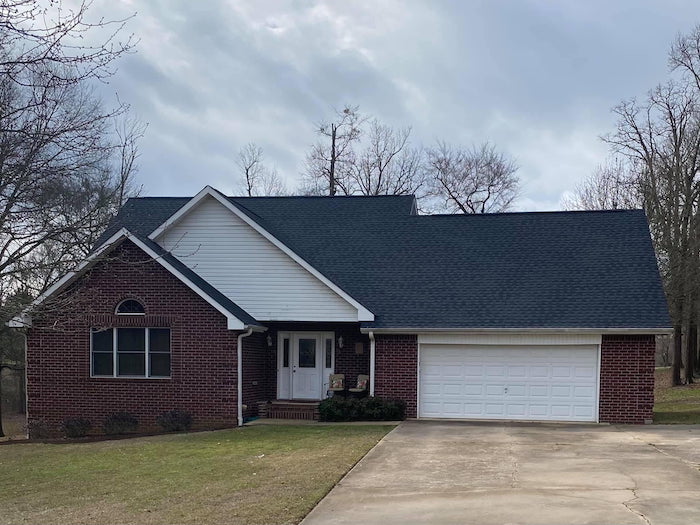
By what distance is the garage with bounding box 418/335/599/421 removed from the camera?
59.3ft

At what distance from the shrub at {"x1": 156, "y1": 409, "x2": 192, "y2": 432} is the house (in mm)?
283

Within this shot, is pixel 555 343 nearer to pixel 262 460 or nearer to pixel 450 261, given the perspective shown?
pixel 450 261

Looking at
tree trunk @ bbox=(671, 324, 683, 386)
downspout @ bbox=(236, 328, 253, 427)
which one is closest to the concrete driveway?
downspout @ bbox=(236, 328, 253, 427)

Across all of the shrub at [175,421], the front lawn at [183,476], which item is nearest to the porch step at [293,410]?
the front lawn at [183,476]

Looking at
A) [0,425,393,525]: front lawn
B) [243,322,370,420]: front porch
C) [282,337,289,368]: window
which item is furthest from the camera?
[282,337,289,368]: window

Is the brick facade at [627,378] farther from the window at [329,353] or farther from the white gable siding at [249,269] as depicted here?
the window at [329,353]

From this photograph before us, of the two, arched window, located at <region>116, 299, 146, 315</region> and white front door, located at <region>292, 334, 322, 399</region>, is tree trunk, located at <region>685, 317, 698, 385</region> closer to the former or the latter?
white front door, located at <region>292, 334, 322, 399</region>

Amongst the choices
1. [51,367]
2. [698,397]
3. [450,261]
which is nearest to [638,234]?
[450,261]

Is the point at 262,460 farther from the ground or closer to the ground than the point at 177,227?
closer to the ground

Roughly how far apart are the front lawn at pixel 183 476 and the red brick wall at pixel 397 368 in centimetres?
193

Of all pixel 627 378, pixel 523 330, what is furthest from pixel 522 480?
pixel 627 378

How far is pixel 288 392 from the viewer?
20.4 m

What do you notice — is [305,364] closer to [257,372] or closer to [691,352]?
Answer: [257,372]

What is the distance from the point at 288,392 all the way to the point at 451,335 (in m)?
5.09
